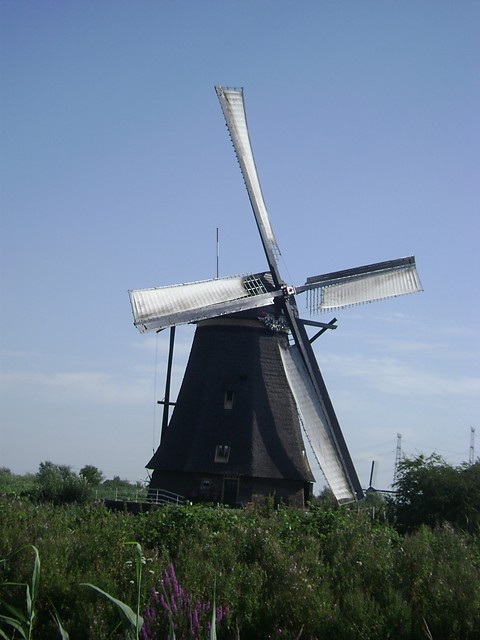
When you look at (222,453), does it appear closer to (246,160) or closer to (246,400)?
(246,400)

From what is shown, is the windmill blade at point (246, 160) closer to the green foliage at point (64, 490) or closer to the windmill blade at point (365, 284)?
the windmill blade at point (365, 284)

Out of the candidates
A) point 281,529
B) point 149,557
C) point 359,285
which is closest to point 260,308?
point 359,285

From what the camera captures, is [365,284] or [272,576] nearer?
[272,576]

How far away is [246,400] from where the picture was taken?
31078mm

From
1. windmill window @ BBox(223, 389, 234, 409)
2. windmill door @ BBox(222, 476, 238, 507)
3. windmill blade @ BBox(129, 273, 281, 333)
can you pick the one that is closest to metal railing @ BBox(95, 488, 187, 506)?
windmill door @ BBox(222, 476, 238, 507)

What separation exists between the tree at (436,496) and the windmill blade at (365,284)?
7.33m

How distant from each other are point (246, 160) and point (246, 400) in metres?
8.17

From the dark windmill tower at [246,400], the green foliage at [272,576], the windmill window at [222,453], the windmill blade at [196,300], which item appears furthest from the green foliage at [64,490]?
the green foliage at [272,576]

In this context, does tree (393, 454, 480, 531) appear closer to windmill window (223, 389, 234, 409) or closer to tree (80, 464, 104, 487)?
windmill window (223, 389, 234, 409)

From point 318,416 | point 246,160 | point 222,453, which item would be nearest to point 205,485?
point 222,453

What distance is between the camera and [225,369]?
103 ft

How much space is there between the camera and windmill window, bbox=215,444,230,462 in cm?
3056

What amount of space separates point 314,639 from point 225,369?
18.9 metres

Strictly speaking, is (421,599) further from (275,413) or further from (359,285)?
(359,285)
